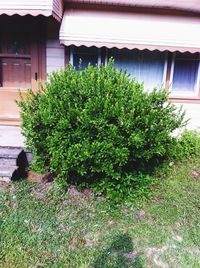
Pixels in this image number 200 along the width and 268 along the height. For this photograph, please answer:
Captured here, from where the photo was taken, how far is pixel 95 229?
12.9 feet

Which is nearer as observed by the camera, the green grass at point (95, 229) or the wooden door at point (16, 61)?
the green grass at point (95, 229)

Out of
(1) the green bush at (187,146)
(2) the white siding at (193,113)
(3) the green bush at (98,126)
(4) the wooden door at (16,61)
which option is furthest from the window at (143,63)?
(3) the green bush at (98,126)

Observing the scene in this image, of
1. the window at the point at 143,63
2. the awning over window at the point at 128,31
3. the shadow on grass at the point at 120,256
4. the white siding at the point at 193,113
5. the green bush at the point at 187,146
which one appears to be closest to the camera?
the shadow on grass at the point at 120,256

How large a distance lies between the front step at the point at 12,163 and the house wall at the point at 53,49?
252 centimetres

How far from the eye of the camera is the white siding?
24.3 ft

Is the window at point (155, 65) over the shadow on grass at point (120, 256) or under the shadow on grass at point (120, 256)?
over

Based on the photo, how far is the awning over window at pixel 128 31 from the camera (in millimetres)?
6180

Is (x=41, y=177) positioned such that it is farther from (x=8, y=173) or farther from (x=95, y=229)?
(x=95, y=229)

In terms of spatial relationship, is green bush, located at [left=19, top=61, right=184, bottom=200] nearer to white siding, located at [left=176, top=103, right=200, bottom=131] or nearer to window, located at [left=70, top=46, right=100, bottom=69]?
window, located at [left=70, top=46, right=100, bottom=69]

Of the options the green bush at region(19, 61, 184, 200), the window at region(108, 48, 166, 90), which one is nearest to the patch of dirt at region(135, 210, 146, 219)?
the green bush at region(19, 61, 184, 200)

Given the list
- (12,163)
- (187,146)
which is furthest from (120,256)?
(187,146)

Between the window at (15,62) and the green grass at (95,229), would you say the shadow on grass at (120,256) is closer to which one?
the green grass at (95,229)

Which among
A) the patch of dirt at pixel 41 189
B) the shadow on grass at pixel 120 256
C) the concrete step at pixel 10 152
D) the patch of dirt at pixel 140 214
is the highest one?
the concrete step at pixel 10 152

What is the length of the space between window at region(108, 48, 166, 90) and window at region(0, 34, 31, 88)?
2118 mm
